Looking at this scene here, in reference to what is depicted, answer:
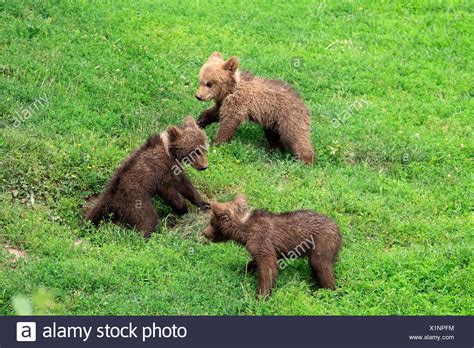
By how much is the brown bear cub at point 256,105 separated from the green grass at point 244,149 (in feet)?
1.13

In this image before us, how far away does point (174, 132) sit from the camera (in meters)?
11.6

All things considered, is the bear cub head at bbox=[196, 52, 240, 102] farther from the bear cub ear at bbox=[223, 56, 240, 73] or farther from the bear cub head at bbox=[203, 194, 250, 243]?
the bear cub head at bbox=[203, 194, 250, 243]

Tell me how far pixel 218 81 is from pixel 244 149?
1.22 meters

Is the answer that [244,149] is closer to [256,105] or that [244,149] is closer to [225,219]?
[256,105]

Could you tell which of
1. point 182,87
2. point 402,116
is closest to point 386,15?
point 402,116

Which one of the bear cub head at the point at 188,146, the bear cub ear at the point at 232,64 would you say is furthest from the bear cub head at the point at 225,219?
the bear cub ear at the point at 232,64

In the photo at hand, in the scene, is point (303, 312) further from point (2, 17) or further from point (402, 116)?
point (2, 17)

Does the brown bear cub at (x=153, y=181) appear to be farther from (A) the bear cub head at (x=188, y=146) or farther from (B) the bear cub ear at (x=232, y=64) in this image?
(B) the bear cub ear at (x=232, y=64)

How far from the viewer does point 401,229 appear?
11242mm

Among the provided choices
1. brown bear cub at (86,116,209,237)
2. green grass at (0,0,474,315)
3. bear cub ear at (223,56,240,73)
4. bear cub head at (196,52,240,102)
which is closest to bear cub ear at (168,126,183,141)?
brown bear cub at (86,116,209,237)

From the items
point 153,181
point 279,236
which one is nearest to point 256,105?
point 153,181

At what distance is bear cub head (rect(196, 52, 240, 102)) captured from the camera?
44.5 ft

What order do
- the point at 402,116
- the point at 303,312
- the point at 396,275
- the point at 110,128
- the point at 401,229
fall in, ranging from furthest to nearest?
the point at 402,116
the point at 110,128
the point at 401,229
the point at 396,275
the point at 303,312

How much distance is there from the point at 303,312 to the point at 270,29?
9042 mm
